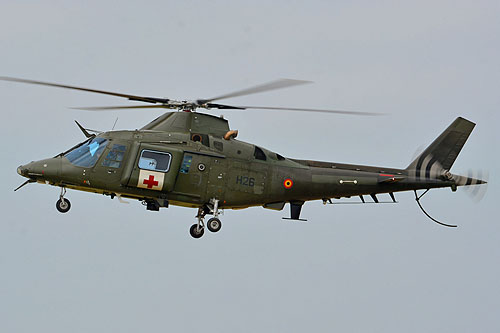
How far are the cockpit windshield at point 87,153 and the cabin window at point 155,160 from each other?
1211mm

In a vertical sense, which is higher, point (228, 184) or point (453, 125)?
point (453, 125)

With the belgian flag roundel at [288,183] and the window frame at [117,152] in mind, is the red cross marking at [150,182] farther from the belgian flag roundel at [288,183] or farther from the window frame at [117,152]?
the belgian flag roundel at [288,183]

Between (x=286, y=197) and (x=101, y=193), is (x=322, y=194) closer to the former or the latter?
(x=286, y=197)

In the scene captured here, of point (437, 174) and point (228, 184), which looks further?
point (437, 174)

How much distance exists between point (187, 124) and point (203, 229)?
310 cm

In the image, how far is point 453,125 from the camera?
87.2 feet

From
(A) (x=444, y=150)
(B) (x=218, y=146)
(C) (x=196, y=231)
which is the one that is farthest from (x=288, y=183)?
(A) (x=444, y=150)

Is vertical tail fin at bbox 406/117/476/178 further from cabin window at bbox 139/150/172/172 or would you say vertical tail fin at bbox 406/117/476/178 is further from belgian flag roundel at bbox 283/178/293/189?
cabin window at bbox 139/150/172/172

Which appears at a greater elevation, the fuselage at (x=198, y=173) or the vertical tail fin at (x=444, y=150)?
the vertical tail fin at (x=444, y=150)

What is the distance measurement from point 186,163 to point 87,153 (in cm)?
280

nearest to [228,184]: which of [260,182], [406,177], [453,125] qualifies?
[260,182]

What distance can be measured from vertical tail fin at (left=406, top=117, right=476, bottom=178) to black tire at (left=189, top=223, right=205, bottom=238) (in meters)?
6.90

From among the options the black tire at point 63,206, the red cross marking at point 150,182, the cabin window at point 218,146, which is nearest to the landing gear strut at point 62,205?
the black tire at point 63,206

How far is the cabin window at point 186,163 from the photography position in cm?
2344
